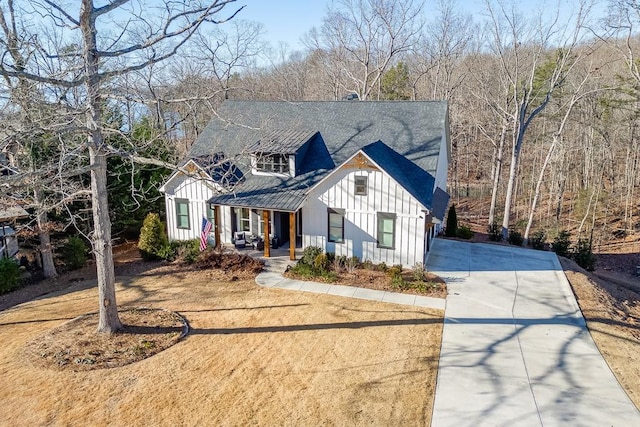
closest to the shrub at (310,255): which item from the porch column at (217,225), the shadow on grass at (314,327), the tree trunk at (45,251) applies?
the porch column at (217,225)

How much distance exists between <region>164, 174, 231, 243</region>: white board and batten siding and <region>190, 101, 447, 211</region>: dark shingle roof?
1.18 metres

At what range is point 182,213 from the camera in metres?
19.3

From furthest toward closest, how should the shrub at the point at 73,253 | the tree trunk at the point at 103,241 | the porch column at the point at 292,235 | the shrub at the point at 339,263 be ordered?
the shrub at the point at 73,253 → the porch column at the point at 292,235 → the shrub at the point at 339,263 → the tree trunk at the point at 103,241

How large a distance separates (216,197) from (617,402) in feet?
48.7

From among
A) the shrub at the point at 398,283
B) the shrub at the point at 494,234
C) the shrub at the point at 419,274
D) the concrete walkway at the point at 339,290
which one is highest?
the shrub at the point at 494,234

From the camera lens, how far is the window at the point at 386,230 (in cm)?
1595

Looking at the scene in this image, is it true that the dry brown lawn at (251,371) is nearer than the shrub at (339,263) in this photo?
Yes

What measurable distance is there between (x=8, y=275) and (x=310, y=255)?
10.9 metres

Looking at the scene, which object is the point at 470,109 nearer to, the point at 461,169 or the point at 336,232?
the point at 461,169

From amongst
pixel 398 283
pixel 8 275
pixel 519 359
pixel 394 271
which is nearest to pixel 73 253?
pixel 8 275

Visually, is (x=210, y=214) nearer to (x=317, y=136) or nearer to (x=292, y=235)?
(x=292, y=235)

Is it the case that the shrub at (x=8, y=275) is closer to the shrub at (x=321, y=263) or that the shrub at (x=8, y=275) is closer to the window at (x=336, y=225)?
the shrub at (x=321, y=263)

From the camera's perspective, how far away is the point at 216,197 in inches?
708

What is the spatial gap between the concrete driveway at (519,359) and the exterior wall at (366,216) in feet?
5.61
